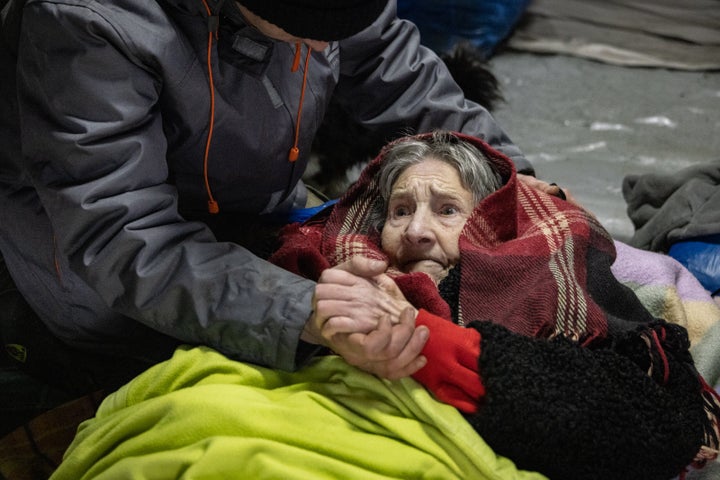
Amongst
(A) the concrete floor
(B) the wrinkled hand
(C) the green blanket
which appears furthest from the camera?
(A) the concrete floor

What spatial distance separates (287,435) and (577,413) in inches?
15.8

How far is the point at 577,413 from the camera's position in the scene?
1177 millimetres

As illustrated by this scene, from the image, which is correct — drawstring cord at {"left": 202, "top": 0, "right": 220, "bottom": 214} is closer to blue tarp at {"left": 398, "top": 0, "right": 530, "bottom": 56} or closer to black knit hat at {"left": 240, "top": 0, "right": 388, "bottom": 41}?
black knit hat at {"left": 240, "top": 0, "right": 388, "bottom": 41}

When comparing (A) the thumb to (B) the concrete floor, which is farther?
(B) the concrete floor

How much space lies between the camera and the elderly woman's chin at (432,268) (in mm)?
1559

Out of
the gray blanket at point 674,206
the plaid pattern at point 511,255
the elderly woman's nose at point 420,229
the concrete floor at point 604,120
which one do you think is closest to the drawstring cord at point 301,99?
the plaid pattern at point 511,255

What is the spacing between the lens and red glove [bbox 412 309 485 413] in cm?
121

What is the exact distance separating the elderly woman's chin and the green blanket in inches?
13.1

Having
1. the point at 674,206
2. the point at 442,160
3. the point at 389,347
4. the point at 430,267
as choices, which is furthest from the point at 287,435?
the point at 674,206

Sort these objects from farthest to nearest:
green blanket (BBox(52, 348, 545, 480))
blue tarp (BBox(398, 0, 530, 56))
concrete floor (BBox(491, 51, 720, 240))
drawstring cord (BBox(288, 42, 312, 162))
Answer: blue tarp (BBox(398, 0, 530, 56)), concrete floor (BBox(491, 51, 720, 240)), drawstring cord (BBox(288, 42, 312, 162)), green blanket (BBox(52, 348, 545, 480))

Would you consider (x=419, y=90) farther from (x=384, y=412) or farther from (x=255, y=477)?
(x=255, y=477)

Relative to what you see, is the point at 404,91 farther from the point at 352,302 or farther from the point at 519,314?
the point at 352,302

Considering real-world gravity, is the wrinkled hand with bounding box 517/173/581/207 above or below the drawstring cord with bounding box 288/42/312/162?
below

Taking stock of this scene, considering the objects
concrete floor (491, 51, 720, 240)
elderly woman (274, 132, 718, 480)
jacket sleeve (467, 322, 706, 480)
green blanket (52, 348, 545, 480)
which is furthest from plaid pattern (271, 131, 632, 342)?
concrete floor (491, 51, 720, 240)
